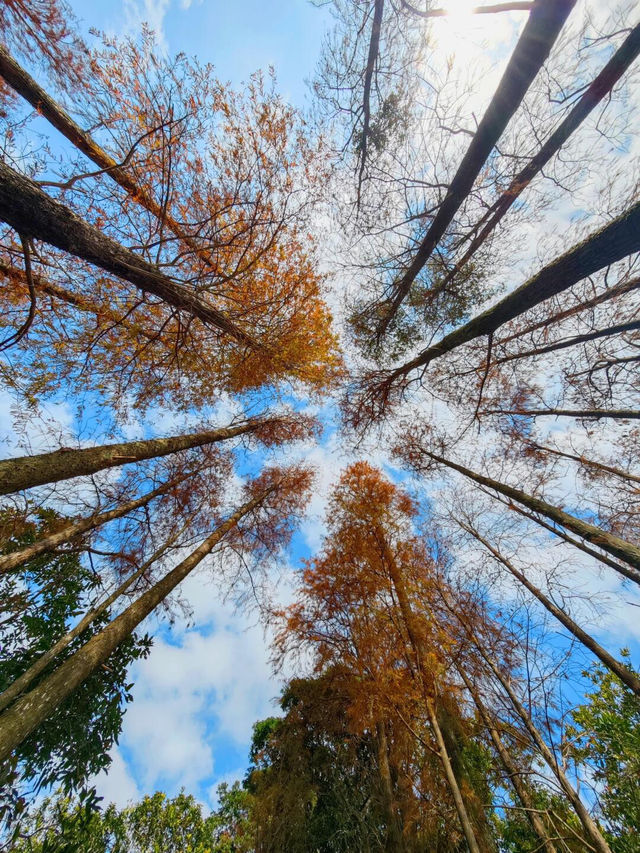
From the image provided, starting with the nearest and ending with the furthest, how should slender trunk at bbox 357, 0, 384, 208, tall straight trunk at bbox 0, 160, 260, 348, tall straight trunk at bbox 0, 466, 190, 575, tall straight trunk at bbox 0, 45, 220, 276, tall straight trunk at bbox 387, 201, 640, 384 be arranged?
tall straight trunk at bbox 0, 160, 260, 348 → tall straight trunk at bbox 387, 201, 640, 384 → slender trunk at bbox 357, 0, 384, 208 → tall straight trunk at bbox 0, 45, 220, 276 → tall straight trunk at bbox 0, 466, 190, 575

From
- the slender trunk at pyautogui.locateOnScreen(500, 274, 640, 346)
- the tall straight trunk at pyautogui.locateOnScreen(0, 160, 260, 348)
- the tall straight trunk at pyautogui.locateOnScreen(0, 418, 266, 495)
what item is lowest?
the tall straight trunk at pyautogui.locateOnScreen(0, 418, 266, 495)

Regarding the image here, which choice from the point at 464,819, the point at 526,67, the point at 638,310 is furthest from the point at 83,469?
the point at 638,310

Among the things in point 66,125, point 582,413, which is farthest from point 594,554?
point 66,125

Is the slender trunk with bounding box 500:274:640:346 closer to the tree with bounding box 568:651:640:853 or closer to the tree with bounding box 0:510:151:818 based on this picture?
the tree with bounding box 568:651:640:853

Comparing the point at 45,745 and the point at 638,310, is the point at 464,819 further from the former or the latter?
the point at 638,310

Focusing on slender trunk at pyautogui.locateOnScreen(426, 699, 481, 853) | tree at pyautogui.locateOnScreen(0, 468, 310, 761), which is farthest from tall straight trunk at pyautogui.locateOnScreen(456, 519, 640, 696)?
tree at pyautogui.locateOnScreen(0, 468, 310, 761)

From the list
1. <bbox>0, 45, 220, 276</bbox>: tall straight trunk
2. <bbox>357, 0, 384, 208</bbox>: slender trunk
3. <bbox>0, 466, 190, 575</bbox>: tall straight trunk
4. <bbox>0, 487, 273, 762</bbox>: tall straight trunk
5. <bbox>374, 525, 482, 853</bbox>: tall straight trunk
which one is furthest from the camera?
<bbox>0, 466, 190, 575</bbox>: tall straight trunk

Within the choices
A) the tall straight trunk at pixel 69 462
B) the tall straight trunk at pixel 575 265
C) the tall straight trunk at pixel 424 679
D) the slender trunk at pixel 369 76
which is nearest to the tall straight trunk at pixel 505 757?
the tall straight trunk at pixel 424 679

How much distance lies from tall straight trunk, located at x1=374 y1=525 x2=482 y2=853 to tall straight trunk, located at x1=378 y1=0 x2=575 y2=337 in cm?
704

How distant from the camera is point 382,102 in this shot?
4.13m

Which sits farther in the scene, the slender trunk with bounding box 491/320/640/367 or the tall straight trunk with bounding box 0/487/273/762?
the slender trunk with bounding box 491/320/640/367

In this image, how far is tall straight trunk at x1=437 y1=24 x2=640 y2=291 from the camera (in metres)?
2.98

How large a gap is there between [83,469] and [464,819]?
6434mm

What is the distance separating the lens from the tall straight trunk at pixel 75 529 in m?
4.50
